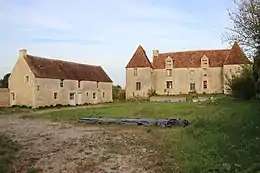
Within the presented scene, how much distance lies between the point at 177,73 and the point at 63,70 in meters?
16.5

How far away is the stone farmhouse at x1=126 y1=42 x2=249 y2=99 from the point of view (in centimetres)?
5316

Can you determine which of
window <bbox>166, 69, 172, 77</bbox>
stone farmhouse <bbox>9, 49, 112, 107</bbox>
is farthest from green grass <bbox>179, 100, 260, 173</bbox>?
window <bbox>166, 69, 172, 77</bbox>

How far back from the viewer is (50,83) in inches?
1799

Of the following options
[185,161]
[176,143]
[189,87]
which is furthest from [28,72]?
[185,161]

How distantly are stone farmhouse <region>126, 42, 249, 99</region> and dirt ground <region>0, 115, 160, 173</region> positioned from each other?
125ft

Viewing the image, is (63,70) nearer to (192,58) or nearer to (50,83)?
(50,83)

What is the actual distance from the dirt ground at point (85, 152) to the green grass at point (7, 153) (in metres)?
0.20

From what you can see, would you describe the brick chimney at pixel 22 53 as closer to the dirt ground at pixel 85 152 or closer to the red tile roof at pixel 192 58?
the red tile roof at pixel 192 58

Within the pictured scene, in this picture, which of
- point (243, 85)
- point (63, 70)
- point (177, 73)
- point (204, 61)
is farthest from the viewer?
point (177, 73)

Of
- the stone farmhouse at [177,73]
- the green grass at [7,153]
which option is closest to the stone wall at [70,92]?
the stone farmhouse at [177,73]

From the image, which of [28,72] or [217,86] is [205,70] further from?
[28,72]

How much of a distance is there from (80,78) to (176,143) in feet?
132

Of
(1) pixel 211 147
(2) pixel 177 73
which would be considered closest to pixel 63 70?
(2) pixel 177 73

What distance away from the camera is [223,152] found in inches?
382
